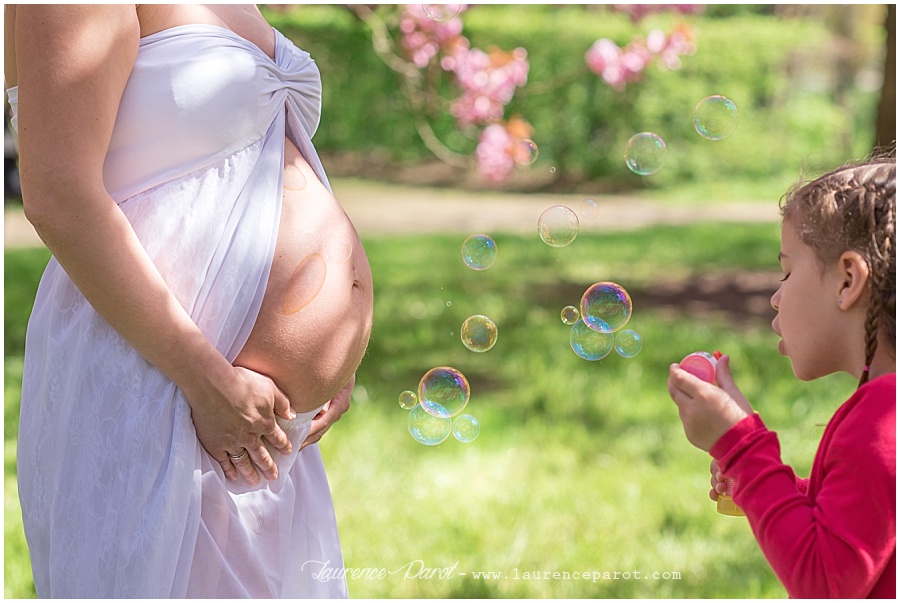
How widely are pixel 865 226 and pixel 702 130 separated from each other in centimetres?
123

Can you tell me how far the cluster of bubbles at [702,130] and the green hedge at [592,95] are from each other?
24.0ft

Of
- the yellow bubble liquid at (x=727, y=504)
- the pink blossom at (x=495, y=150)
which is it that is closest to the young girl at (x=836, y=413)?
the yellow bubble liquid at (x=727, y=504)

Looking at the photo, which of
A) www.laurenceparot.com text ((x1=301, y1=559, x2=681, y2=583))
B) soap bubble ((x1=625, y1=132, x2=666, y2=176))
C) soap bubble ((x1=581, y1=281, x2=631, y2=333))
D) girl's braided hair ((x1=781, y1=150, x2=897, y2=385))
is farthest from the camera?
www.laurenceparot.com text ((x1=301, y1=559, x2=681, y2=583))

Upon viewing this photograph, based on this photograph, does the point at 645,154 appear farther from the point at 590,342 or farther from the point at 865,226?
the point at 865,226

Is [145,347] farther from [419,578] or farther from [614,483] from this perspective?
[614,483]

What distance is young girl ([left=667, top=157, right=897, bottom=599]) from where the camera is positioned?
1.33 metres

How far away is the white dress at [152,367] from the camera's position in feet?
4.98

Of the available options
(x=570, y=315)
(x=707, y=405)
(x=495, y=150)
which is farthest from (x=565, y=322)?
(x=495, y=150)

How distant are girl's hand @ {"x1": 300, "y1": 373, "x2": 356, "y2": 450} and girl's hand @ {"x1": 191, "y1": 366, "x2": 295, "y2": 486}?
0.14 m

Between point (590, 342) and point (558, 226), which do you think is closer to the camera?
point (590, 342)

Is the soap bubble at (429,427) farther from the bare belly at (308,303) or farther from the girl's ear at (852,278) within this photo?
the girl's ear at (852,278)

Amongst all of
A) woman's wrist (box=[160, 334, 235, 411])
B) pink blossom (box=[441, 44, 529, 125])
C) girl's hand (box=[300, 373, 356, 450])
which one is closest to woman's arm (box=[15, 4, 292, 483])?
woman's wrist (box=[160, 334, 235, 411])

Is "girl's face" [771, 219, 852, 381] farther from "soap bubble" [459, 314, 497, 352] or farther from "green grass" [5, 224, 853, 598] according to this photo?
"soap bubble" [459, 314, 497, 352]

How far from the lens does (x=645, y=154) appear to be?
2.81 m
